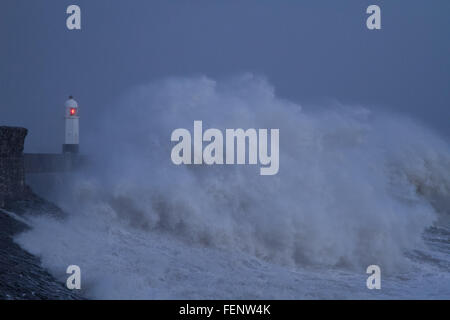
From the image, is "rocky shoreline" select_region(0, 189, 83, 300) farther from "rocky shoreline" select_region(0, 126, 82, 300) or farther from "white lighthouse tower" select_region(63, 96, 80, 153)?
"white lighthouse tower" select_region(63, 96, 80, 153)

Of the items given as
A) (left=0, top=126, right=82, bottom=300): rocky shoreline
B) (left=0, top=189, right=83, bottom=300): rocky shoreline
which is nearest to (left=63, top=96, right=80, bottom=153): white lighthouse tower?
(left=0, top=126, right=82, bottom=300): rocky shoreline

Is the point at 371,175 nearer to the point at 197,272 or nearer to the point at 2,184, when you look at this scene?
the point at 197,272

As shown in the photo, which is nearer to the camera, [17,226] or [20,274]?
[20,274]

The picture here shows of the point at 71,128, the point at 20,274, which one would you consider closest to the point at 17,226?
the point at 20,274

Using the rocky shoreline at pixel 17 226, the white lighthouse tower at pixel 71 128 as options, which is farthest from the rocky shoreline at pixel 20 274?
the white lighthouse tower at pixel 71 128

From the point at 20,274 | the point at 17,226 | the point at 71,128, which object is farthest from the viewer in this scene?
the point at 71,128

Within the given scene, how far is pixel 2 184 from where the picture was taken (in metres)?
6.56

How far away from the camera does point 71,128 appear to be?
9.44 metres

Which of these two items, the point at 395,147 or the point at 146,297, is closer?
the point at 146,297

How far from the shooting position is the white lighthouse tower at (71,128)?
9.37 m

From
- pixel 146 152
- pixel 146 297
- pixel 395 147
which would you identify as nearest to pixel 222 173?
pixel 146 152

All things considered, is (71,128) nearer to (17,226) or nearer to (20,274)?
(17,226)

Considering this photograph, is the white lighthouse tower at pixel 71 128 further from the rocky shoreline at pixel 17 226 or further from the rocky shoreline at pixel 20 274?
the rocky shoreline at pixel 20 274
